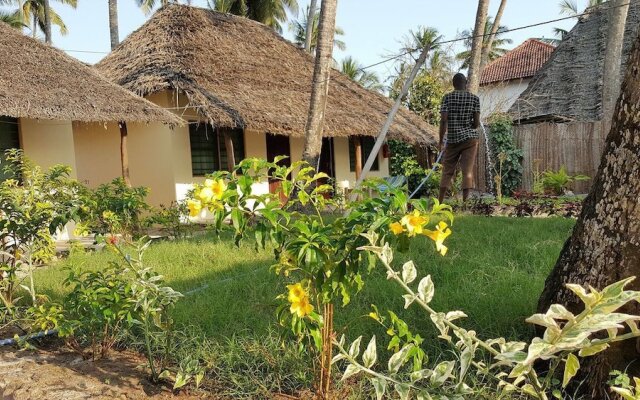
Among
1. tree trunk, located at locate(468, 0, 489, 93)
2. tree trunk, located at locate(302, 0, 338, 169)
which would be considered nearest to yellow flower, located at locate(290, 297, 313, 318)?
tree trunk, located at locate(302, 0, 338, 169)

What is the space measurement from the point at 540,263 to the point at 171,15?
9.12 metres

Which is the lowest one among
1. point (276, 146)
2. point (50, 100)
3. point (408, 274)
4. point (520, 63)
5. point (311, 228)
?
point (408, 274)

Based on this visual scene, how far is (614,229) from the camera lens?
191 cm

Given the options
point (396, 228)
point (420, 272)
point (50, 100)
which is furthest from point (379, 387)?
point (50, 100)

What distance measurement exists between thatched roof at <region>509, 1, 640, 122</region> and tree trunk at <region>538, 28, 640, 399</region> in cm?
1194

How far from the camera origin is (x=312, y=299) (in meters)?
1.88

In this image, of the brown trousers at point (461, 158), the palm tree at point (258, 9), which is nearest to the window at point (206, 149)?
the brown trousers at point (461, 158)

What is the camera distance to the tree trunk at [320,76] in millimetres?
6984

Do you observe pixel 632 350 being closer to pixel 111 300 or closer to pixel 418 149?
pixel 111 300

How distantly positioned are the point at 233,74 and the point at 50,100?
3893mm

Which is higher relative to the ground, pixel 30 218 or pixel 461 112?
pixel 461 112

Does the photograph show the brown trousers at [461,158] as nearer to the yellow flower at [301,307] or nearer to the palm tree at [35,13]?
the yellow flower at [301,307]

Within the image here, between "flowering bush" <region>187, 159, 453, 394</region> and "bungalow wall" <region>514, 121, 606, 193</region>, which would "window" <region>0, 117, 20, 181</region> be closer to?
"flowering bush" <region>187, 159, 453, 394</region>

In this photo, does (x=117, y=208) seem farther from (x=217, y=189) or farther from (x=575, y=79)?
(x=575, y=79)
